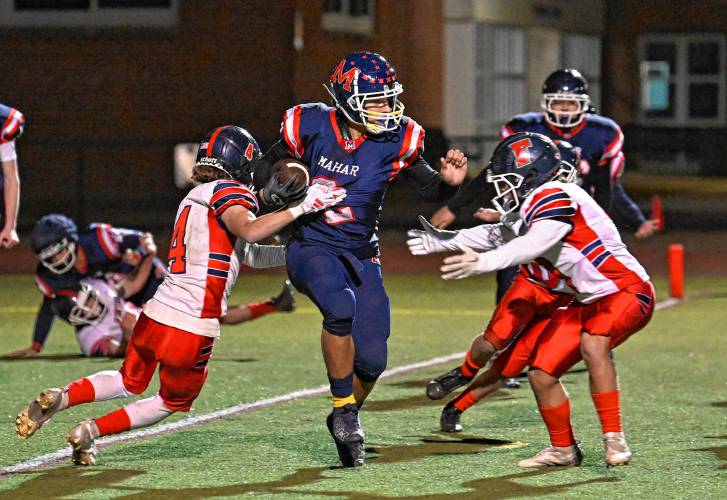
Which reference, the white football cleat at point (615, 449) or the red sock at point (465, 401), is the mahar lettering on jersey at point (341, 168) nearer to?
the red sock at point (465, 401)

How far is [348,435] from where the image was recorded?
6.72 meters

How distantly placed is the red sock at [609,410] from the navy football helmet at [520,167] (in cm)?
92

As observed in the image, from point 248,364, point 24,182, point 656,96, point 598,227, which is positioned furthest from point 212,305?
point 656,96

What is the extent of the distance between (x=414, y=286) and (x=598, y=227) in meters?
8.30

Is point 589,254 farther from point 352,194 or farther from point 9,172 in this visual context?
point 9,172

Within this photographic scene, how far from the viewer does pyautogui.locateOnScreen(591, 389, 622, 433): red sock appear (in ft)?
22.3

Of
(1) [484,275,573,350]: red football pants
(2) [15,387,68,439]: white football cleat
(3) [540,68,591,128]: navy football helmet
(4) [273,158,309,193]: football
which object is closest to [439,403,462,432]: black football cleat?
(1) [484,275,573,350]: red football pants

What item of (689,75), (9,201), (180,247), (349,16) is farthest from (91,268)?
(689,75)

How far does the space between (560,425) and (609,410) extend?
0.77 feet

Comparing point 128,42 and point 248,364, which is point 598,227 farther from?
point 128,42

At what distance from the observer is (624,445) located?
681 centimetres

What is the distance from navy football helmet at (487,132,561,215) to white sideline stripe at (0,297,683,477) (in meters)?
2.11

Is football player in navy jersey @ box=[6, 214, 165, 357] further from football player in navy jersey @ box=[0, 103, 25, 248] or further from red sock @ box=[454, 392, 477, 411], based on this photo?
red sock @ box=[454, 392, 477, 411]

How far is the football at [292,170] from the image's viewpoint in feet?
22.2
